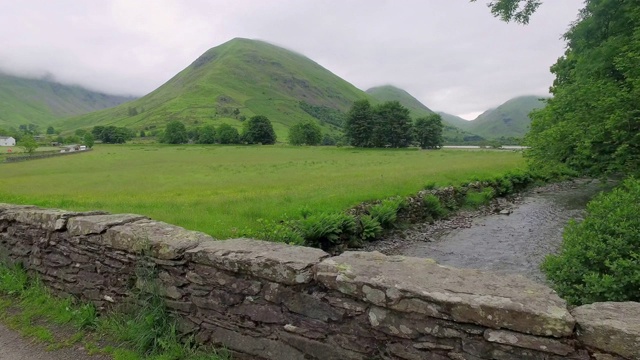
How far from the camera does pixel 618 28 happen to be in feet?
46.3

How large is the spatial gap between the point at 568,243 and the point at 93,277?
8574 millimetres

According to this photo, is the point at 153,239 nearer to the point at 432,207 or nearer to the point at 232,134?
the point at 432,207

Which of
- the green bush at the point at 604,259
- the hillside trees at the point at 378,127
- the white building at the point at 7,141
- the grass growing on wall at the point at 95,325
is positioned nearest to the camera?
the grass growing on wall at the point at 95,325

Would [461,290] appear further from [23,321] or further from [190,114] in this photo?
[190,114]

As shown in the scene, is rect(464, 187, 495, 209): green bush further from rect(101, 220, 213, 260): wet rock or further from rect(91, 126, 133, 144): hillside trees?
rect(91, 126, 133, 144): hillside trees

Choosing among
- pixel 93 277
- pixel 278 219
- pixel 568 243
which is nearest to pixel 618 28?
pixel 568 243

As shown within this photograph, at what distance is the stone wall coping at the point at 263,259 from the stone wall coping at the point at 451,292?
0.76ft

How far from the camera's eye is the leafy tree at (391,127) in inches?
3327

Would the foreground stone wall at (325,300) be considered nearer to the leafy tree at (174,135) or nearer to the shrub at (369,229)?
the shrub at (369,229)

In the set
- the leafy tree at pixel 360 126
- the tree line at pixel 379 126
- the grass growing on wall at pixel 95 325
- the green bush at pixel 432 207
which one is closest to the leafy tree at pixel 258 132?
the tree line at pixel 379 126

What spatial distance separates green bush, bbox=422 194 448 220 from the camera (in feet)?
59.6

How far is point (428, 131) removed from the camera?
9262 centimetres

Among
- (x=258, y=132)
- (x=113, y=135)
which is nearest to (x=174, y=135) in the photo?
(x=258, y=132)

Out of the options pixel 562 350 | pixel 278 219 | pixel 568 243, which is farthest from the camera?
pixel 278 219
